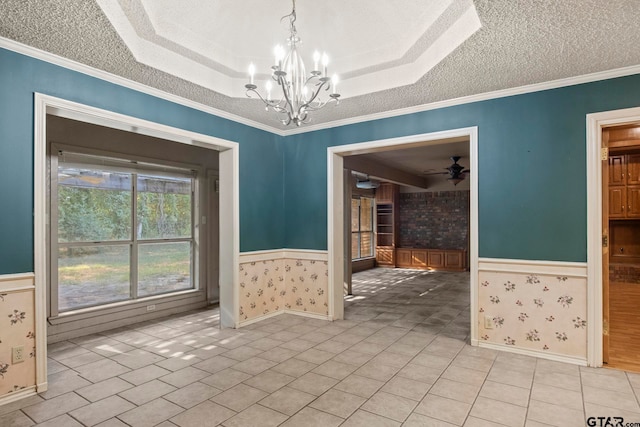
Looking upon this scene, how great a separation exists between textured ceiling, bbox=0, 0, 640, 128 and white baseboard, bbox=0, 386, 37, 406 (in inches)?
97.8

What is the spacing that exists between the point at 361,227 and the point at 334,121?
590 centimetres

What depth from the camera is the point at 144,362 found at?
319 cm

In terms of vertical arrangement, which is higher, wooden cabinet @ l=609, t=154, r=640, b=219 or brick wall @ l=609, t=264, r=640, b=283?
wooden cabinet @ l=609, t=154, r=640, b=219

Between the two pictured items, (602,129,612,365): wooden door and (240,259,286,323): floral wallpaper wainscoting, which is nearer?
(602,129,612,365): wooden door

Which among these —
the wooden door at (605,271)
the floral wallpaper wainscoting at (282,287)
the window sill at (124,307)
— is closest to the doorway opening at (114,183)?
the window sill at (124,307)

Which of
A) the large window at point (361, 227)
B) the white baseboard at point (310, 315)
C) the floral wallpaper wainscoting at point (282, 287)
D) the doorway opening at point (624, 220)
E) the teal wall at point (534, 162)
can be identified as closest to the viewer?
the teal wall at point (534, 162)

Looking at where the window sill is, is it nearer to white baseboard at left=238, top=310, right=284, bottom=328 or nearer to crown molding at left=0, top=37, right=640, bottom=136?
white baseboard at left=238, top=310, right=284, bottom=328

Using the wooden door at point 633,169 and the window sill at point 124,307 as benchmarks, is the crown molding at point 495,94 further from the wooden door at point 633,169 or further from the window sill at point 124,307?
the wooden door at point 633,169

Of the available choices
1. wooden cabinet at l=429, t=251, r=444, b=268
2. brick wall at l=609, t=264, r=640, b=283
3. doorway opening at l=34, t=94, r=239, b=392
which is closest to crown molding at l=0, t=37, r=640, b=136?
doorway opening at l=34, t=94, r=239, b=392

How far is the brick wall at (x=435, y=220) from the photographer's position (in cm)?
985

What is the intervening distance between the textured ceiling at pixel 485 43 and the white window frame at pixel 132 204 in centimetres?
141

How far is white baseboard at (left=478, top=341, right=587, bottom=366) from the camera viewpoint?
3.08 meters

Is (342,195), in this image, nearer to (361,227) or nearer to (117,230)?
(117,230)

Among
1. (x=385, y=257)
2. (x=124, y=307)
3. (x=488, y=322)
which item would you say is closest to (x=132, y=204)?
(x=124, y=307)
